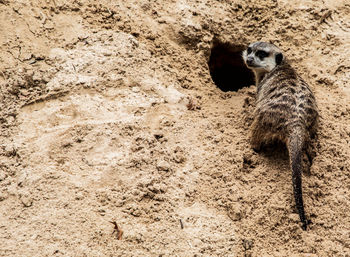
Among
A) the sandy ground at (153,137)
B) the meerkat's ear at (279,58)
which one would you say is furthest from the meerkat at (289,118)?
the meerkat's ear at (279,58)

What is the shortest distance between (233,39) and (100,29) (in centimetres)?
135

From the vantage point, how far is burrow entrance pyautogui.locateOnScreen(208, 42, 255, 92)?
4.33 m

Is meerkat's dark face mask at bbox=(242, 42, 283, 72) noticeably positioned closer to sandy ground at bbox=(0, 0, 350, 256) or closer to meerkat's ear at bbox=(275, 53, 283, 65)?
meerkat's ear at bbox=(275, 53, 283, 65)

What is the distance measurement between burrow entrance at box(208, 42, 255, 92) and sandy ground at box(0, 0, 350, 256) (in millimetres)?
133

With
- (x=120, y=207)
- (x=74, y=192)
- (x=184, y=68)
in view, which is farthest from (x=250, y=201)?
(x=184, y=68)

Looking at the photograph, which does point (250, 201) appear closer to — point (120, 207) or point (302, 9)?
point (120, 207)

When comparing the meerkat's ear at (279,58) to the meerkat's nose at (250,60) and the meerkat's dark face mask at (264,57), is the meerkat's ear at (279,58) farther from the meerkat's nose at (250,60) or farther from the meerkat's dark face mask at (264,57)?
the meerkat's nose at (250,60)

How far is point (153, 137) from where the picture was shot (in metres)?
3.08

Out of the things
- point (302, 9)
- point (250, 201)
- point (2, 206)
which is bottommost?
point (2, 206)

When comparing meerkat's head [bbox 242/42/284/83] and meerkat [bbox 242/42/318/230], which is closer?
meerkat [bbox 242/42/318/230]

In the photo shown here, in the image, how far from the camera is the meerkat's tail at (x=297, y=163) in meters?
2.63

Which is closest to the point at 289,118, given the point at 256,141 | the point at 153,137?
the point at 256,141

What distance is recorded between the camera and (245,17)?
432 cm

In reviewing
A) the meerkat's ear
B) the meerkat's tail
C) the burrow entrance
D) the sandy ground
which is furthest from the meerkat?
the burrow entrance
